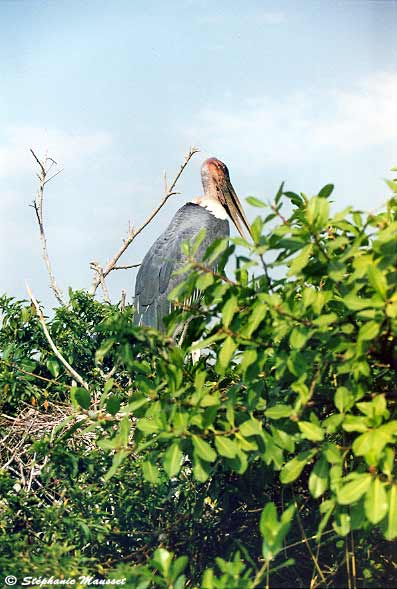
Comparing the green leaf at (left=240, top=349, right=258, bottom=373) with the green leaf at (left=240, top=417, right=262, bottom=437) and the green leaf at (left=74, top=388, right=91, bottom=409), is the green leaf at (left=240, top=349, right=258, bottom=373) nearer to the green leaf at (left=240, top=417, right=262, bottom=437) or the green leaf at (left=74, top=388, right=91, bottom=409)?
the green leaf at (left=240, top=417, right=262, bottom=437)

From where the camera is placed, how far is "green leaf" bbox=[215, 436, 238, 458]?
282 cm

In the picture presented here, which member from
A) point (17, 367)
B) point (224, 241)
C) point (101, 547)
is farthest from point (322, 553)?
point (17, 367)

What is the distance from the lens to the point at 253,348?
2.94 metres

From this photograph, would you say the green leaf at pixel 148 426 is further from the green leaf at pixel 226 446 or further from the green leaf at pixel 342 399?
the green leaf at pixel 342 399

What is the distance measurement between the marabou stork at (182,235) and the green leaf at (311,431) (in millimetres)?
2545

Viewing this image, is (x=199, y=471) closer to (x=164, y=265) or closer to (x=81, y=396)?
(x=81, y=396)

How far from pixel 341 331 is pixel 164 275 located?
3456mm

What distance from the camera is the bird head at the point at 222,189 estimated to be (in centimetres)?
810

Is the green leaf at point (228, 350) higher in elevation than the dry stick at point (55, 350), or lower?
lower

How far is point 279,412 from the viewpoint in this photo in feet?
9.55

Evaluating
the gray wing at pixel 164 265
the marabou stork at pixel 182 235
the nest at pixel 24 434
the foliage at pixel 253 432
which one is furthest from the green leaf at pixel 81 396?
the gray wing at pixel 164 265

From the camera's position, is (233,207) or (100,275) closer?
(100,275)

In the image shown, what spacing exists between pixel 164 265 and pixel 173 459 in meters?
3.68

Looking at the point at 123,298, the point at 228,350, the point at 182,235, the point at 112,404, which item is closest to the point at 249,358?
the point at 228,350
